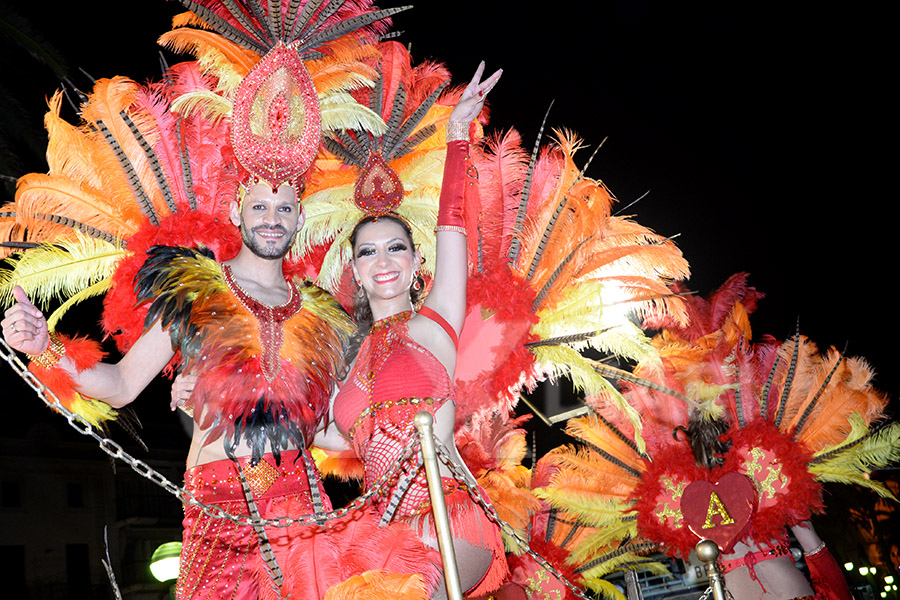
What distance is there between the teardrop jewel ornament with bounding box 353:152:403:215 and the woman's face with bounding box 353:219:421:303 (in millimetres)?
98

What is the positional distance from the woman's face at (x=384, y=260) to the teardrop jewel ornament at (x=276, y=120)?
0.39 meters

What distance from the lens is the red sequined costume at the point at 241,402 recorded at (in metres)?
2.85

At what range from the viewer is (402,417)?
2.96 metres

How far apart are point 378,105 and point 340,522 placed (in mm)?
2022

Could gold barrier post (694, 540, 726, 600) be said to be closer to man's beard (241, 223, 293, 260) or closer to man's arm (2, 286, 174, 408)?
man's beard (241, 223, 293, 260)

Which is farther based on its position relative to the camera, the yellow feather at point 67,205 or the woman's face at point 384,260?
the yellow feather at point 67,205

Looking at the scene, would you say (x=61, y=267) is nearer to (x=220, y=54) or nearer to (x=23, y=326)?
(x=23, y=326)

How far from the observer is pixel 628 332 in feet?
12.8

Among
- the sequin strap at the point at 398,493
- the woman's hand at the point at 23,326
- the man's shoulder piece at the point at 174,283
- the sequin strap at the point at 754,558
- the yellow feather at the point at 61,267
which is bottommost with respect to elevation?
the sequin strap at the point at 754,558

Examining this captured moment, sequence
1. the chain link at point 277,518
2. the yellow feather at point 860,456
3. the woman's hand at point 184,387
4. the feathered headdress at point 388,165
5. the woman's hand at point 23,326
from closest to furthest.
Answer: the chain link at point 277,518 < the woman's hand at point 23,326 < the woman's hand at point 184,387 < the feathered headdress at point 388,165 < the yellow feather at point 860,456

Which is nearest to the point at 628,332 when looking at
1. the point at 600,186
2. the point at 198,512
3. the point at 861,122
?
the point at 600,186

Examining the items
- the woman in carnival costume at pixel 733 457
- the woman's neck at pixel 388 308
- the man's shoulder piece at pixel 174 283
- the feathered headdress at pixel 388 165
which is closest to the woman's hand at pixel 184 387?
the man's shoulder piece at pixel 174 283

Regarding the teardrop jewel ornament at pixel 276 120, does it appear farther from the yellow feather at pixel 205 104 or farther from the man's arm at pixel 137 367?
the man's arm at pixel 137 367

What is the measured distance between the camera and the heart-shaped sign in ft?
16.6
